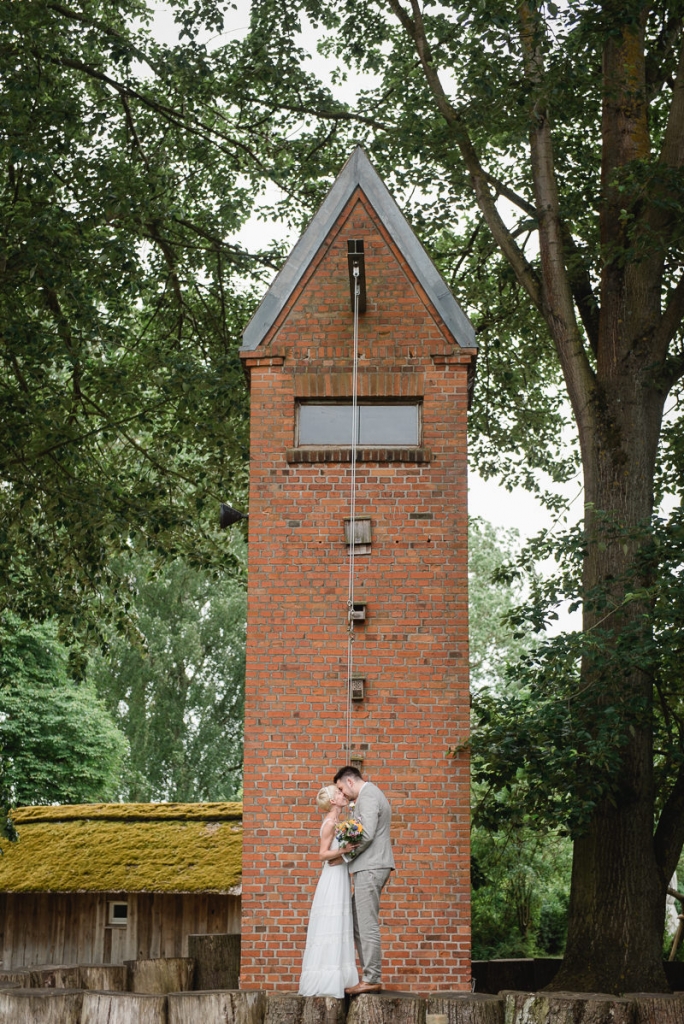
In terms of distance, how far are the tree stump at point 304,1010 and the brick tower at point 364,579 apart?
258 centimetres

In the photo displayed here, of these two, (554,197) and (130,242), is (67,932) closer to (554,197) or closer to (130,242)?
(130,242)

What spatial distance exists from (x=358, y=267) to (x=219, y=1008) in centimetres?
662

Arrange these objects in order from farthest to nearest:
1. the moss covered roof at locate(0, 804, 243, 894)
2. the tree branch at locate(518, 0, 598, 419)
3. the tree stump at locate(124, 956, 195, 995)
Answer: the moss covered roof at locate(0, 804, 243, 894), the tree branch at locate(518, 0, 598, 419), the tree stump at locate(124, 956, 195, 995)

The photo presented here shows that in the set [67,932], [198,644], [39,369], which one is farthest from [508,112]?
[198,644]

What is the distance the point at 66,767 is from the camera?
27.4 meters

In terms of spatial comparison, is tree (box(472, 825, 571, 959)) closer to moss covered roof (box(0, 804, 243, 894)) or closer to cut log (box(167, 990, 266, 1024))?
moss covered roof (box(0, 804, 243, 894))

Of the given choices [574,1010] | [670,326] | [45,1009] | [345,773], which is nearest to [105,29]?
[670,326]

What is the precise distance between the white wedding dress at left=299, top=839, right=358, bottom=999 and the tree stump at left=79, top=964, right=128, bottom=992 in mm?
1768

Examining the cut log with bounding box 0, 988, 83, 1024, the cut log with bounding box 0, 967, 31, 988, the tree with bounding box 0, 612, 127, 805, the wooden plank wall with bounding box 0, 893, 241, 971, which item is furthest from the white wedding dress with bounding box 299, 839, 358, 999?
the tree with bounding box 0, 612, 127, 805

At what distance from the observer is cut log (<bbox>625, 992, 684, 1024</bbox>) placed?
23.1 feet

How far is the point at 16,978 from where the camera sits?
890cm

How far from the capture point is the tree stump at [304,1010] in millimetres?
7586

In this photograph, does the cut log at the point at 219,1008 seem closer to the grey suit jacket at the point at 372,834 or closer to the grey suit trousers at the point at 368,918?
the grey suit trousers at the point at 368,918

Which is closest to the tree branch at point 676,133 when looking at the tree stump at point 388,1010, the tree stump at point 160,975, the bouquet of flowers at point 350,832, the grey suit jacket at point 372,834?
the grey suit jacket at point 372,834
